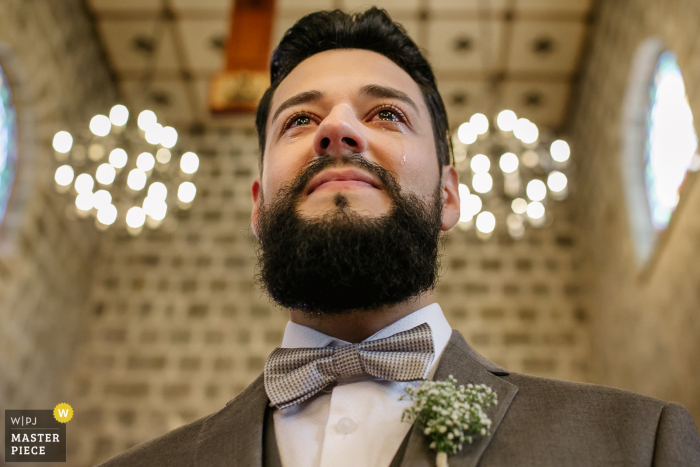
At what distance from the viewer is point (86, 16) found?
9586 millimetres

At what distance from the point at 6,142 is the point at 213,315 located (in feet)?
12.8

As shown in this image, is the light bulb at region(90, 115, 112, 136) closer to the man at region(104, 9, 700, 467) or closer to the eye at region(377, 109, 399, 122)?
the man at region(104, 9, 700, 467)

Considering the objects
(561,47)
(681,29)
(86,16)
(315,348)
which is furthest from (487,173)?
(86,16)

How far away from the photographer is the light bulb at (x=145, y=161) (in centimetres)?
666

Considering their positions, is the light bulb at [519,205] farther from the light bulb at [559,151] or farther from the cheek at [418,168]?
the cheek at [418,168]

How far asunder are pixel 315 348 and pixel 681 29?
6300 millimetres

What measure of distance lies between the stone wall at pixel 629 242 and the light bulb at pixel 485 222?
1.90m

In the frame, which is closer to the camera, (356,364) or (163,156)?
(356,364)

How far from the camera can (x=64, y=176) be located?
6.46 m

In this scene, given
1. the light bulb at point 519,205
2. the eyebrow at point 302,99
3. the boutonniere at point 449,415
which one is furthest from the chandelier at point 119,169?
the boutonniere at point 449,415

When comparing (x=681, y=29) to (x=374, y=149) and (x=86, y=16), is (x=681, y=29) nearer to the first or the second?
(x=374, y=149)

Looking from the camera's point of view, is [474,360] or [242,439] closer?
[242,439]

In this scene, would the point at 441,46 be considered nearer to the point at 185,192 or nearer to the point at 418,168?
the point at 185,192

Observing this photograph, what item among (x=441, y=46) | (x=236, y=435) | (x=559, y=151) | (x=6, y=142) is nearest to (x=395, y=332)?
(x=236, y=435)
